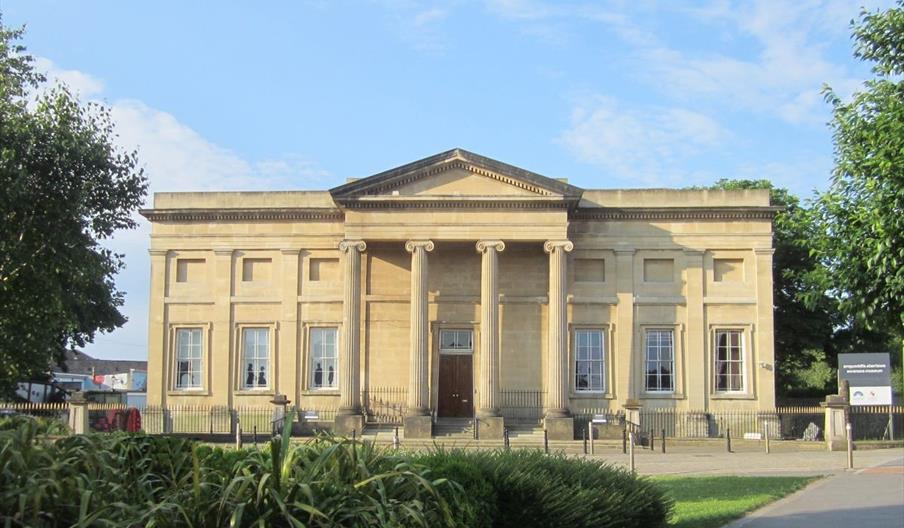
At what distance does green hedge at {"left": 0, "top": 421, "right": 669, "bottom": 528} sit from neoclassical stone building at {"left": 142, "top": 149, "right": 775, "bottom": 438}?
28819 mm

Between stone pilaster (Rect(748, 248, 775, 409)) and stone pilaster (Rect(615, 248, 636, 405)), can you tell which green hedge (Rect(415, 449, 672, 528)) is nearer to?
stone pilaster (Rect(615, 248, 636, 405))

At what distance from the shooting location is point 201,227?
42375 mm

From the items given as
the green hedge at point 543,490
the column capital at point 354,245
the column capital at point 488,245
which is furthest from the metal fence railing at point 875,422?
the green hedge at point 543,490

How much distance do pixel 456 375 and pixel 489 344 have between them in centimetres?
343

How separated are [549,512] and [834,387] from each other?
47.5 meters

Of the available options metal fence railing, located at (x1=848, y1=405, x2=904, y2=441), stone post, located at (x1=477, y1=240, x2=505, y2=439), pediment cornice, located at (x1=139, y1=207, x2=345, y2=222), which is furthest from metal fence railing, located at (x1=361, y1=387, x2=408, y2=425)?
metal fence railing, located at (x1=848, y1=405, x2=904, y2=441)

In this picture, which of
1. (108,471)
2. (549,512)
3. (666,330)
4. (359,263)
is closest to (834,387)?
(666,330)

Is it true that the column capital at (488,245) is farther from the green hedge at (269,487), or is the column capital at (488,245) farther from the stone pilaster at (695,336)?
the green hedge at (269,487)

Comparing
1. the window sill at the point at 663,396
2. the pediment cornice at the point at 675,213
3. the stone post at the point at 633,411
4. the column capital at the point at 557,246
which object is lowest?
the stone post at the point at 633,411

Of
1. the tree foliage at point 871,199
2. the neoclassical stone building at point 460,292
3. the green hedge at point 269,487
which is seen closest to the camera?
the green hedge at point 269,487

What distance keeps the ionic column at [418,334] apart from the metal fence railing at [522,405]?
11.5ft

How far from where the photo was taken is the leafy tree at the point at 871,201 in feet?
39.3

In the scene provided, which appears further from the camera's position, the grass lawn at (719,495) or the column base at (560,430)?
the column base at (560,430)

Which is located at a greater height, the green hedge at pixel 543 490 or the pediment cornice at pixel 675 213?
the pediment cornice at pixel 675 213
